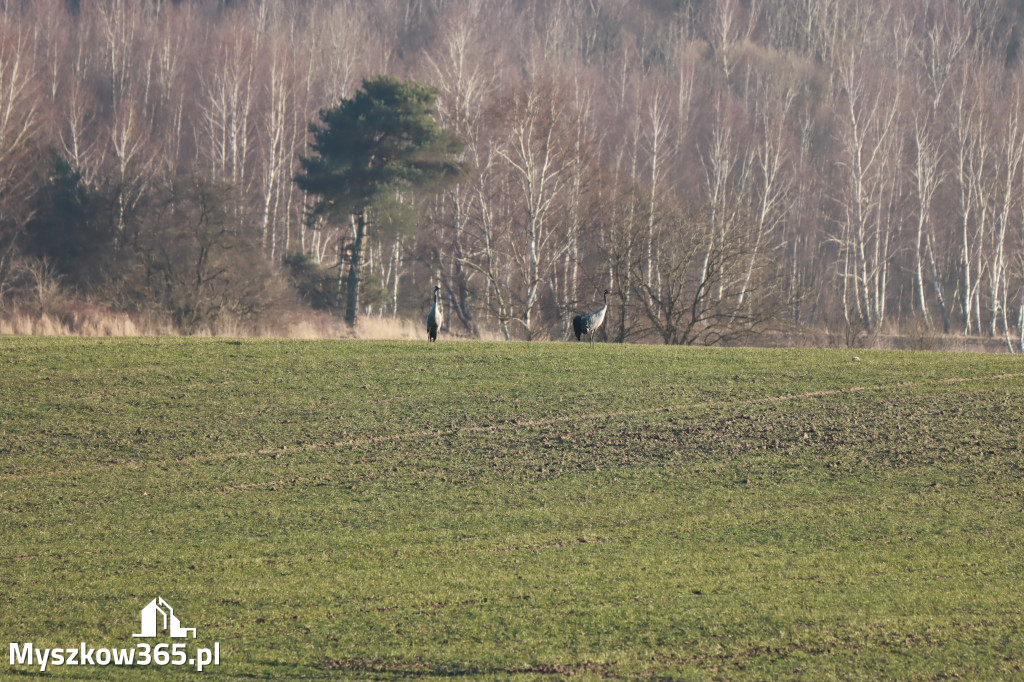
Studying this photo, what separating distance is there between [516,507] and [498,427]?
337 cm

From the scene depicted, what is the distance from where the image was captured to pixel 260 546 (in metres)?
11.5

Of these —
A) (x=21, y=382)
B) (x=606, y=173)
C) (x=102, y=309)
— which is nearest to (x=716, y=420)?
(x=21, y=382)

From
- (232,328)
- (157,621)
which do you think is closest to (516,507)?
(157,621)

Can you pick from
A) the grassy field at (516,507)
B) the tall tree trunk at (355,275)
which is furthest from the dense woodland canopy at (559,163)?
the grassy field at (516,507)

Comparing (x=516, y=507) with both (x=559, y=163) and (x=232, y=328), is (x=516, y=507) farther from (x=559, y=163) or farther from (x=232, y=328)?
(x=559, y=163)

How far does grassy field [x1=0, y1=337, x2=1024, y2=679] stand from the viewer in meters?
8.69

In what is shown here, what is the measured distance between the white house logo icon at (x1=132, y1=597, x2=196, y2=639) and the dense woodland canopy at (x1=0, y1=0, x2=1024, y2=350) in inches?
894

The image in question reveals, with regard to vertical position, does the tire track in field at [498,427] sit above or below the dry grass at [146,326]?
below

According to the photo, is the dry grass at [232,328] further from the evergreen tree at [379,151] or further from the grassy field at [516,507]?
the grassy field at [516,507]

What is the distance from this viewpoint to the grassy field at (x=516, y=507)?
8688mm

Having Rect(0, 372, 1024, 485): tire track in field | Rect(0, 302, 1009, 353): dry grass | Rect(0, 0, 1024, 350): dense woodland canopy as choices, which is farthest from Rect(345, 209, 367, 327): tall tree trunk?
Rect(0, 372, 1024, 485): tire track in field

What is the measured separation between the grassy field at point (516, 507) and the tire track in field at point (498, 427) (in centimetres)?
7

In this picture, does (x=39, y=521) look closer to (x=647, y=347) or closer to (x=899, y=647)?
(x=899, y=647)

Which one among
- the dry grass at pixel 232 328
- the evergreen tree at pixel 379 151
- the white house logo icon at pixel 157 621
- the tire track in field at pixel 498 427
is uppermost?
the evergreen tree at pixel 379 151
